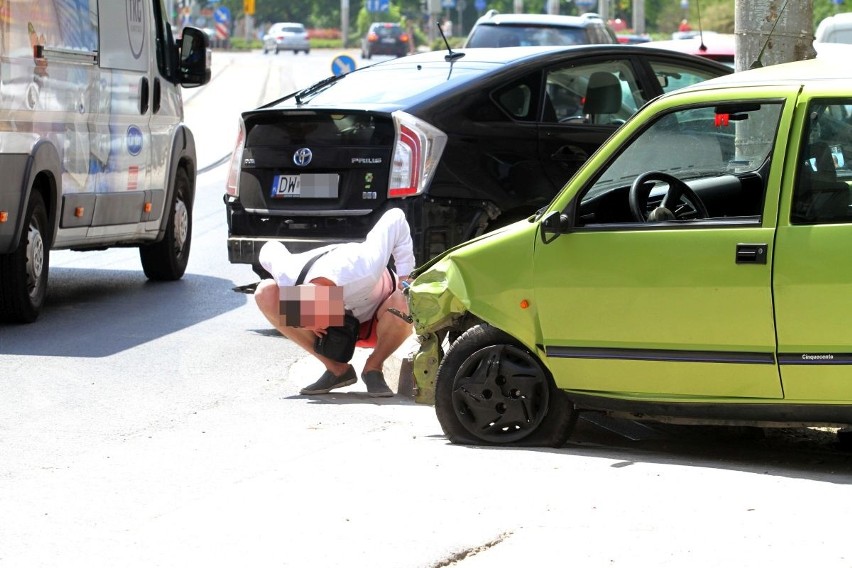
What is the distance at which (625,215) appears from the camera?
6988 millimetres

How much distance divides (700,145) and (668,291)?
1849 millimetres

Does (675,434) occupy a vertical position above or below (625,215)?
below

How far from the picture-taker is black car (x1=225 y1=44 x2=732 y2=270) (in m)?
9.88

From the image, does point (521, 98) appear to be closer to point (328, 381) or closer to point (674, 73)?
point (674, 73)

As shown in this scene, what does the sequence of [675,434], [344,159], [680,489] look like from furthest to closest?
1. [344,159]
2. [675,434]
3. [680,489]

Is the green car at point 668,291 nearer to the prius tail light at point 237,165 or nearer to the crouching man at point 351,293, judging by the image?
the crouching man at point 351,293

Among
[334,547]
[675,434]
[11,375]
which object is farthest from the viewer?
[11,375]

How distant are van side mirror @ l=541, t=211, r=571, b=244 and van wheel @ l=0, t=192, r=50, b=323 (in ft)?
17.3

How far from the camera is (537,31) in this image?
21656 mm

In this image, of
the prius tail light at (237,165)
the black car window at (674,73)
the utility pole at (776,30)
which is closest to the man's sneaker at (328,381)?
the prius tail light at (237,165)

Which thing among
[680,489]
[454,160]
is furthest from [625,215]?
[454,160]

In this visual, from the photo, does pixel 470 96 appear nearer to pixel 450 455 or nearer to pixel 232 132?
pixel 450 455

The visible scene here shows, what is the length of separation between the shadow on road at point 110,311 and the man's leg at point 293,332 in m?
1.89

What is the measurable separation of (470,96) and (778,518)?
5.11m
